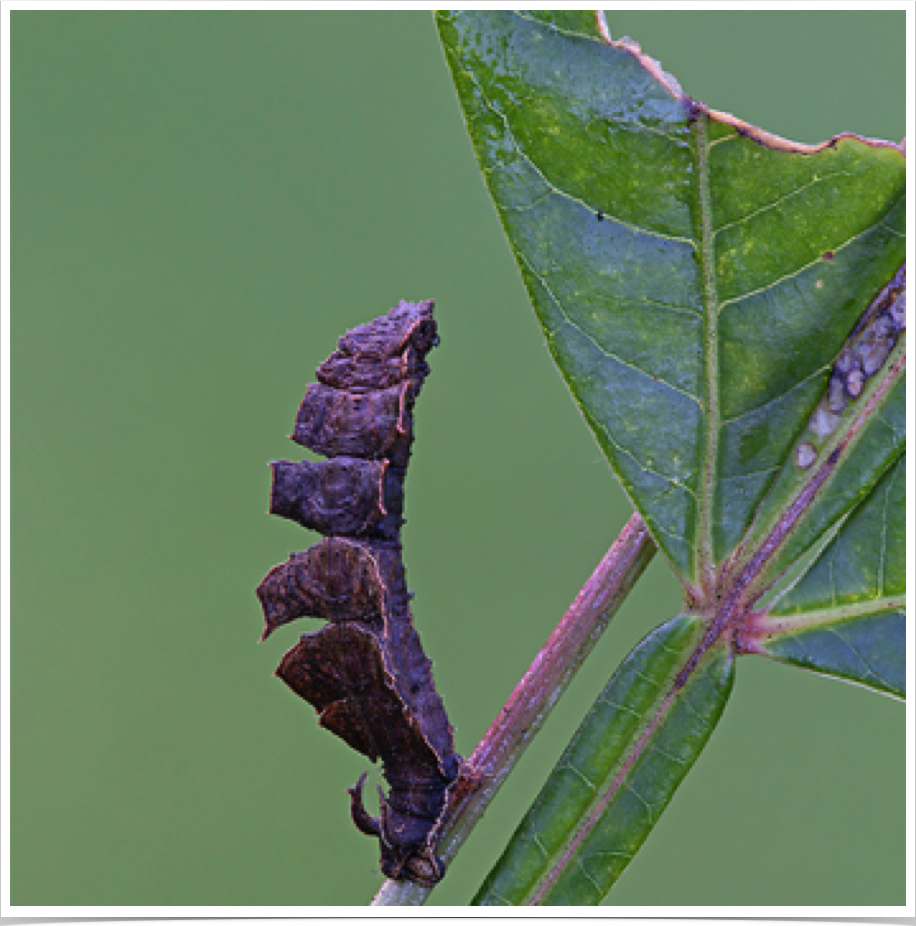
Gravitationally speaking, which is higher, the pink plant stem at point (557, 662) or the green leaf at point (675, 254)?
the green leaf at point (675, 254)

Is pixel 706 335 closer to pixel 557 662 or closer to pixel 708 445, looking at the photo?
pixel 708 445

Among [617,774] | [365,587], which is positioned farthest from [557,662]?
[365,587]

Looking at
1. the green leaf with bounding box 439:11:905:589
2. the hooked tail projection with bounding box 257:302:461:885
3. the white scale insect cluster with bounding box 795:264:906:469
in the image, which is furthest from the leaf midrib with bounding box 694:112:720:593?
the hooked tail projection with bounding box 257:302:461:885

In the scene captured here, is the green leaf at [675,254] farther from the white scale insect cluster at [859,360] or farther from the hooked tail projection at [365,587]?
the hooked tail projection at [365,587]

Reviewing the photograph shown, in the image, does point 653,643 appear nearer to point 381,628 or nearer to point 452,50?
point 381,628

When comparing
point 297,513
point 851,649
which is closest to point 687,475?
point 851,649

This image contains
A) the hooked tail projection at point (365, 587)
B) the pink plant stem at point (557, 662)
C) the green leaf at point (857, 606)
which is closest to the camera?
the green leaf at point (857, 606)

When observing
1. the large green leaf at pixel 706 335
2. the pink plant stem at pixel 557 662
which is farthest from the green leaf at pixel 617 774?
the pink plant stem at pixel 557 662
